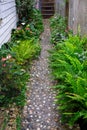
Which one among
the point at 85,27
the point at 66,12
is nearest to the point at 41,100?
the point at 85,27

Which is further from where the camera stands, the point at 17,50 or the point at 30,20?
the point at 30,20

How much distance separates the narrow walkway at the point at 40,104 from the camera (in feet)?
12.0

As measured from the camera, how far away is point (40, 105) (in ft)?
13.9

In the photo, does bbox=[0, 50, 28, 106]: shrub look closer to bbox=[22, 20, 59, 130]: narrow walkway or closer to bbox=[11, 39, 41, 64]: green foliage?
bbox=[22, 20, 59, 130]: narrow walkway

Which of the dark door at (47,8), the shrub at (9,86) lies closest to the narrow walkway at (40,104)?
the shrub at (9,86)

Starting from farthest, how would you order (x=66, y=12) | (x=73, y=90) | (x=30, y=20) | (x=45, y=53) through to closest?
(x=30, y=20)
(x=66, y=12)
(x=45, y=53)
(x=73, y=90)

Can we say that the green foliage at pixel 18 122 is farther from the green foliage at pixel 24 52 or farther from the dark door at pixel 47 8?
the dark door at pixel 47 8

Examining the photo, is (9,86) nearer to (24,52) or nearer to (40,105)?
(40,105)

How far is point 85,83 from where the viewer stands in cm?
368

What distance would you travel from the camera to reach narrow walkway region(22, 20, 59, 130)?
365 centimetres

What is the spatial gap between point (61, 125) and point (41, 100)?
0.89 m

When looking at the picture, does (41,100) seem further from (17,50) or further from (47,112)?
(17,50)

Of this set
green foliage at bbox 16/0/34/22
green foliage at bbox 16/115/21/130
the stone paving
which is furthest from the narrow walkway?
green foliage at bbox 16/0/34/22

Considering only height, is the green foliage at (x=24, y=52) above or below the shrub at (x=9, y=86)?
below
